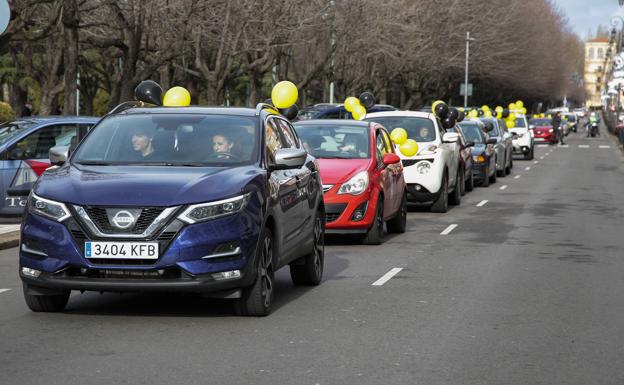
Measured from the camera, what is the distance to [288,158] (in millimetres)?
9852

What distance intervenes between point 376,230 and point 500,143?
64.8 ft

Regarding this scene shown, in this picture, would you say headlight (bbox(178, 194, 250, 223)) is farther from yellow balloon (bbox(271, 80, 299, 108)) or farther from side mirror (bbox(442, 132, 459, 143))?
side mirror (bbox(442, 132, 459, 143))

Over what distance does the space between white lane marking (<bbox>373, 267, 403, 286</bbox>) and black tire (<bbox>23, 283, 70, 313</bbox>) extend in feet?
10.9

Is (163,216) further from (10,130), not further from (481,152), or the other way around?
(481,152)

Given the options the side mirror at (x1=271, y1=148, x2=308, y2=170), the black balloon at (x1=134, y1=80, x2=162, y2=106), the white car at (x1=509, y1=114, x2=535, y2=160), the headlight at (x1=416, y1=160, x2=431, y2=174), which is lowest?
the white car at (x1=509, y1=114, x2=535, y2=160)

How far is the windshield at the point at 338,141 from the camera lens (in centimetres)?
1633

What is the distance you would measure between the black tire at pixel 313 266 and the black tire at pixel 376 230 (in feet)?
12.5

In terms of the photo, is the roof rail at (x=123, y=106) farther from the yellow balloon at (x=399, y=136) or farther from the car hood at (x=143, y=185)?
the yellow balloon at (x=399, y=136)

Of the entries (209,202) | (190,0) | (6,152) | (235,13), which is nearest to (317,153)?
(6,152)

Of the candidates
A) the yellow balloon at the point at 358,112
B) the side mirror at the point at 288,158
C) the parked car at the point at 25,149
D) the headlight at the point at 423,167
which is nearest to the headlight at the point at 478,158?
the yellow balloon at the point at 358,112

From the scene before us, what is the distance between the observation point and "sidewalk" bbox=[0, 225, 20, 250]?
14.9m

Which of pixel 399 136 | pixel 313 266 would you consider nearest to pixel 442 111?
pixel 399 136

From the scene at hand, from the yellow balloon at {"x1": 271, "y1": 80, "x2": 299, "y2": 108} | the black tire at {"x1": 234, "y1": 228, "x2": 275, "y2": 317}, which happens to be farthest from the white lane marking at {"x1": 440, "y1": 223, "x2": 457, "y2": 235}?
the black tire at {"x1": 234, "y1": 228, "x2": 275, "y2": 317}

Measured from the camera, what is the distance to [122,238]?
28.7 feet
